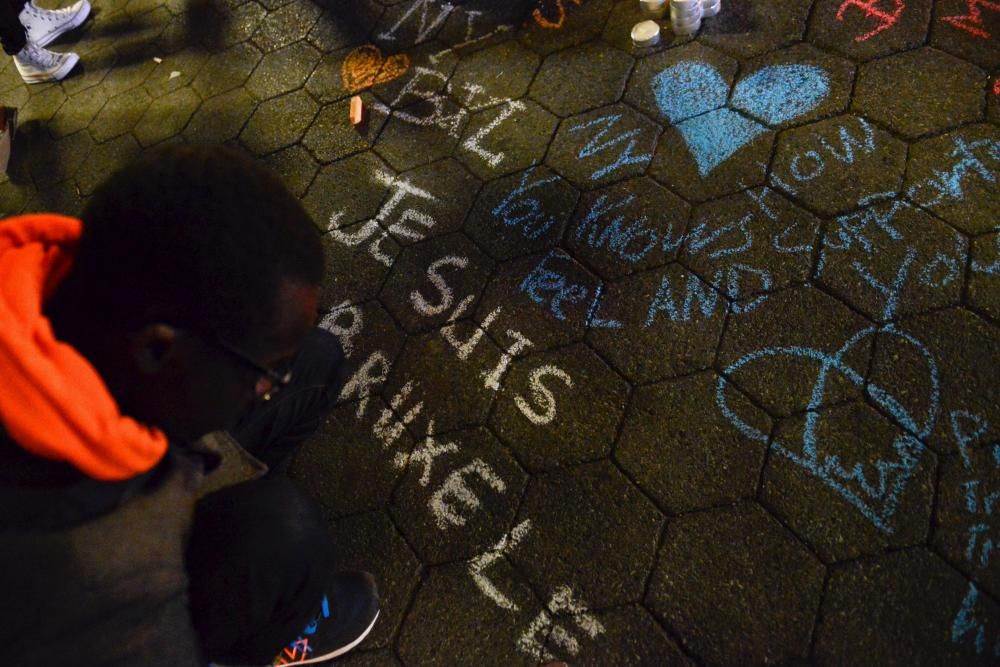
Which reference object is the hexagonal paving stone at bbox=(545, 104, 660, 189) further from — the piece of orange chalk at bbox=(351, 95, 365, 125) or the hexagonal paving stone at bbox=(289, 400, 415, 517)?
the hexagonal paving stone at bbox=(289, 400, 415, 517)

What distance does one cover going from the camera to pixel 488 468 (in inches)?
85.9

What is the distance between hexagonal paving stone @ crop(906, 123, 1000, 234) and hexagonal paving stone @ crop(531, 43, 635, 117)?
1.24 metres

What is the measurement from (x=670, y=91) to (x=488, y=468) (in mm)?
1840

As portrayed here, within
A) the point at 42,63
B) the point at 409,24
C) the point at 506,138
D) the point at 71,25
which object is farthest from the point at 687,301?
the point at 71,25

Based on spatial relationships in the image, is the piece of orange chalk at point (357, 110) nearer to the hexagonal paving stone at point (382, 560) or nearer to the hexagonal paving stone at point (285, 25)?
the hexagonal paving stone at point (285, 25)

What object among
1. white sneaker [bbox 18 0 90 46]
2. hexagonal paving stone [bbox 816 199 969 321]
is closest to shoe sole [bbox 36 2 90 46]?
white sneaker [bbox 18 0 90 46]

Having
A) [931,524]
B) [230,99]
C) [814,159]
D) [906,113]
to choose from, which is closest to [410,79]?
[230,99]

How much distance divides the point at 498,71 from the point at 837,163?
166 centimetres

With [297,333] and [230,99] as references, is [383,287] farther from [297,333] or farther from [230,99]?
[230,99]

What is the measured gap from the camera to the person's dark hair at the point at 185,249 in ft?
3.66

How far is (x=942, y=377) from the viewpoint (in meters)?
1.95

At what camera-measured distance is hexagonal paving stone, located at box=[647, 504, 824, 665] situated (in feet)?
5.68

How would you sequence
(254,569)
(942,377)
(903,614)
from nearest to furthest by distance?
(254,569), (903,614), (942,377)

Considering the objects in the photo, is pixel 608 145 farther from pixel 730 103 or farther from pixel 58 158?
pixel 58 158
